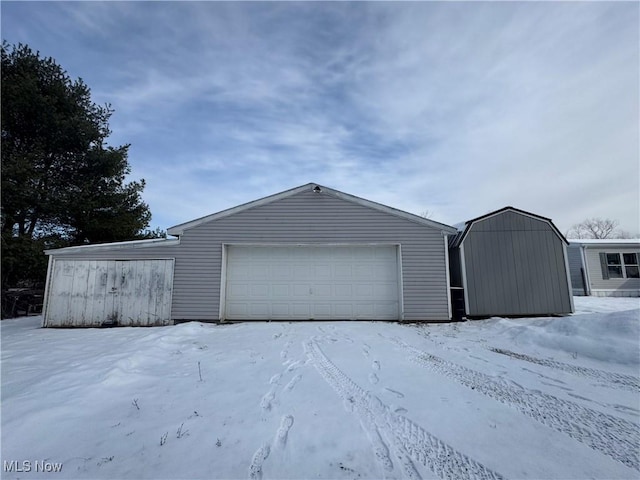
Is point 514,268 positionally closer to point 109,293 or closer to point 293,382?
point 293,382

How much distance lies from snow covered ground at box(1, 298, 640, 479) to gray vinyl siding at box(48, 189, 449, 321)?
276 centimetres

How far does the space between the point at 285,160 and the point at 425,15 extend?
24.9ft

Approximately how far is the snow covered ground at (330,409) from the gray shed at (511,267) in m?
3.12

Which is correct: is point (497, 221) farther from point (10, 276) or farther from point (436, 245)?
→ point (10, 276)

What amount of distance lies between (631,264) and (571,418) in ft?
61.9

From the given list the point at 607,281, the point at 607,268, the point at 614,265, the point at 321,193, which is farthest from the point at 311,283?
the point at 614,265

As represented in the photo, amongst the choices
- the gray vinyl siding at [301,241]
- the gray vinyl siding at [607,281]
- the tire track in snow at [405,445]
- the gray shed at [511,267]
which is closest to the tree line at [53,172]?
the gray vinyl siding at [301,241]

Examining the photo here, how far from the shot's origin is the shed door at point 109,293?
8.13 metres

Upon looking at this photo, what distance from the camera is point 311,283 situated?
8.64 m

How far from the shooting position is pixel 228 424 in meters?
2.58

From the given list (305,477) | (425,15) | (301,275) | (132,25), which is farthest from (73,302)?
(425,15)

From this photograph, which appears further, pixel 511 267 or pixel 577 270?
pixel 577 270

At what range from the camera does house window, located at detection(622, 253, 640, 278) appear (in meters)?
14.9

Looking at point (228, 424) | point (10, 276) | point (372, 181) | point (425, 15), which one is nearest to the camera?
point (228, 424)
